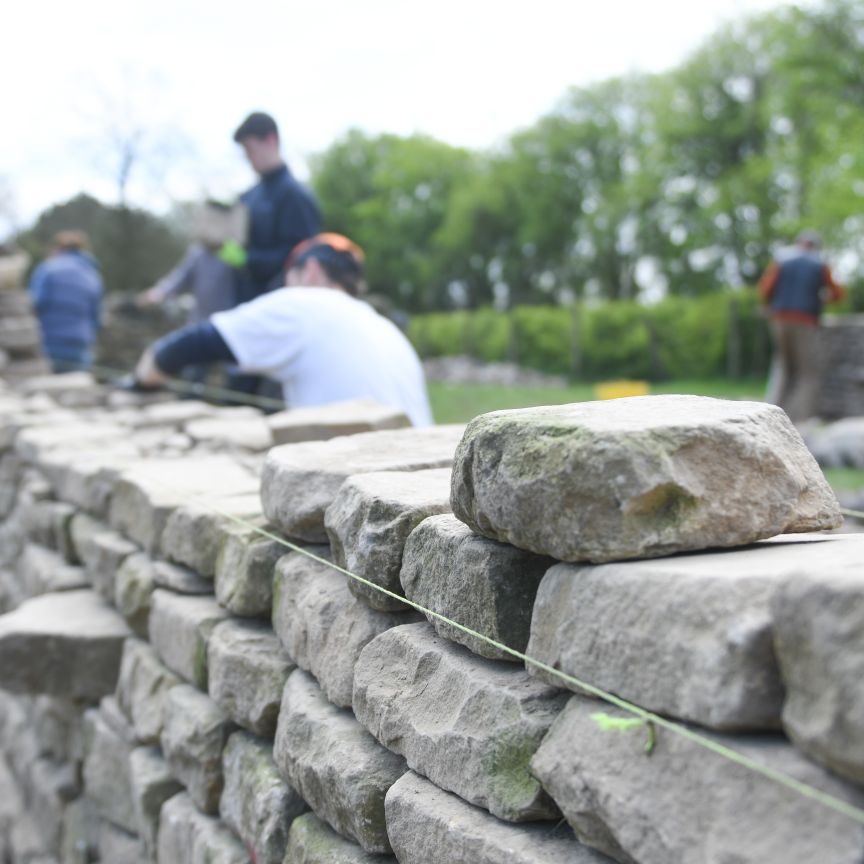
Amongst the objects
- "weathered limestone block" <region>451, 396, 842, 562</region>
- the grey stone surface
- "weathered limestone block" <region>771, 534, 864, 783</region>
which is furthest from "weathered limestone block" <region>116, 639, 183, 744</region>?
"weathered limestone block" <region>771, 534, 864, 783</region>

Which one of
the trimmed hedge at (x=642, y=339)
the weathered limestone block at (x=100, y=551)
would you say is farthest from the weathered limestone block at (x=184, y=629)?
the trimmed hedge at (x=642, y=339)

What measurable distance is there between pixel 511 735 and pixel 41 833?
3309mm

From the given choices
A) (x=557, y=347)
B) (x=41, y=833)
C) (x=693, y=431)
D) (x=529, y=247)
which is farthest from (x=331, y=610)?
(x=529, y=247)

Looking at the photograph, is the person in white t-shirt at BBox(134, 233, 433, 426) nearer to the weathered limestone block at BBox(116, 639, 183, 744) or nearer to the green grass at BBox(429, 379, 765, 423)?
the weathered limestone block at BBox(116, 639, 183, 744)

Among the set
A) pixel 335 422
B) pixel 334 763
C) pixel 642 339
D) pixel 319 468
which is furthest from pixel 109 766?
pixel 642 339

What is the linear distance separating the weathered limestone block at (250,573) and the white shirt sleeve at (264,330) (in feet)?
6.15

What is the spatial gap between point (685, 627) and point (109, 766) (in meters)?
2.68

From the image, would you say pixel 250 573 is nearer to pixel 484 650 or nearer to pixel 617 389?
pixel 484 650

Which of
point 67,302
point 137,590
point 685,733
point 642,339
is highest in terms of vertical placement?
point 67,302

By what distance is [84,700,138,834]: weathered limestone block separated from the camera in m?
3.29

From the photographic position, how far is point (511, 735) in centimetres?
159

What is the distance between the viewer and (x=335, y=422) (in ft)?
11.4

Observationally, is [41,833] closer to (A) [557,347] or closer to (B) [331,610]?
(B) [331,610]

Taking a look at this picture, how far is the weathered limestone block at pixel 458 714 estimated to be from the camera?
1579mm
